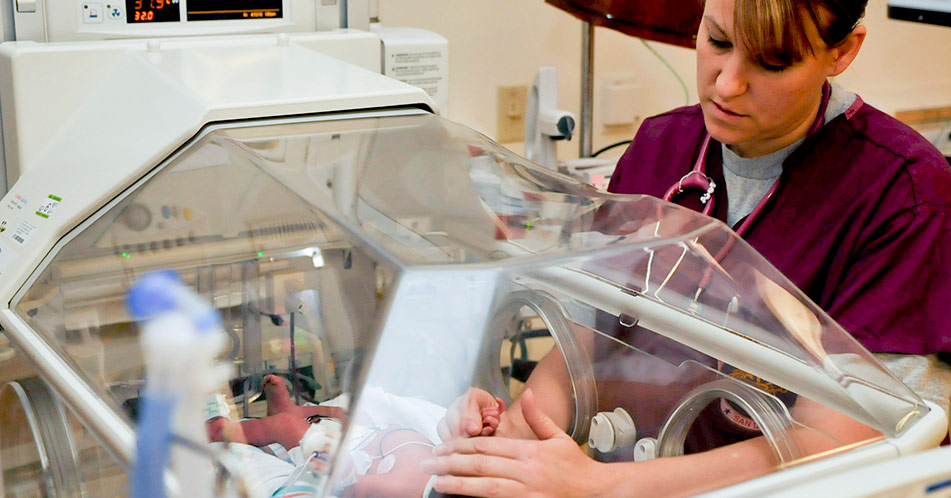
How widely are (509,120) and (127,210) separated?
1407mm

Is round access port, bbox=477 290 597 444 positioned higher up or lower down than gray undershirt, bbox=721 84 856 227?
lower down

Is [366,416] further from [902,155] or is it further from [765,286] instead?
[902,155]

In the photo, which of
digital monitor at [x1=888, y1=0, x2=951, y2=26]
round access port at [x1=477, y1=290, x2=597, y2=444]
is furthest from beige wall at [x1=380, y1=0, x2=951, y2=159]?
round access port at [x1=477, y1=290, x2=597, y2=444]

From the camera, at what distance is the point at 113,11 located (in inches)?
49.6

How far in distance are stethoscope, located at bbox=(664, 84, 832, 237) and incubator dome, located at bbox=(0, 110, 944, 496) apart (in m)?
0.25

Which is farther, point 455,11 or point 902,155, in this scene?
point 455,11

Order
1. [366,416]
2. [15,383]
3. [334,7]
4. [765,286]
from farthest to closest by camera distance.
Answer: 1. [334,7]
2. [15,383]
3. [765,286]
4. [366,416]

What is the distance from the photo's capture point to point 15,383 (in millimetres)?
1008

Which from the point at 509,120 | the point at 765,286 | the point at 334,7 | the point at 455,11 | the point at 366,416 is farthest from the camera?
the point at 509,120

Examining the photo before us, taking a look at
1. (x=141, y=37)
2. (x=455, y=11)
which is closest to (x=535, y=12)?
(x=455, y=11)

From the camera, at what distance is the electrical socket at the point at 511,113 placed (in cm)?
235

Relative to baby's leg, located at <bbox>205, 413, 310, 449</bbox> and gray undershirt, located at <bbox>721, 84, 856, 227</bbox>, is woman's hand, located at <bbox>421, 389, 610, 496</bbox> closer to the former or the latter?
baby's leg, located at <bbox>205, 413, 310, 449</bbox>

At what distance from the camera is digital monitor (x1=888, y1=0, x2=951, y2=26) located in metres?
2.09

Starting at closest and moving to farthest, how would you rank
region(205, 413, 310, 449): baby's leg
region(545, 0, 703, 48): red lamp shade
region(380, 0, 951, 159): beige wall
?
1. region(205, 413, 310, 449): baby's leg
2. region(545, 0, 703, 48): red lamp shade
3. region(380, 0, 951, 159): beige wall
